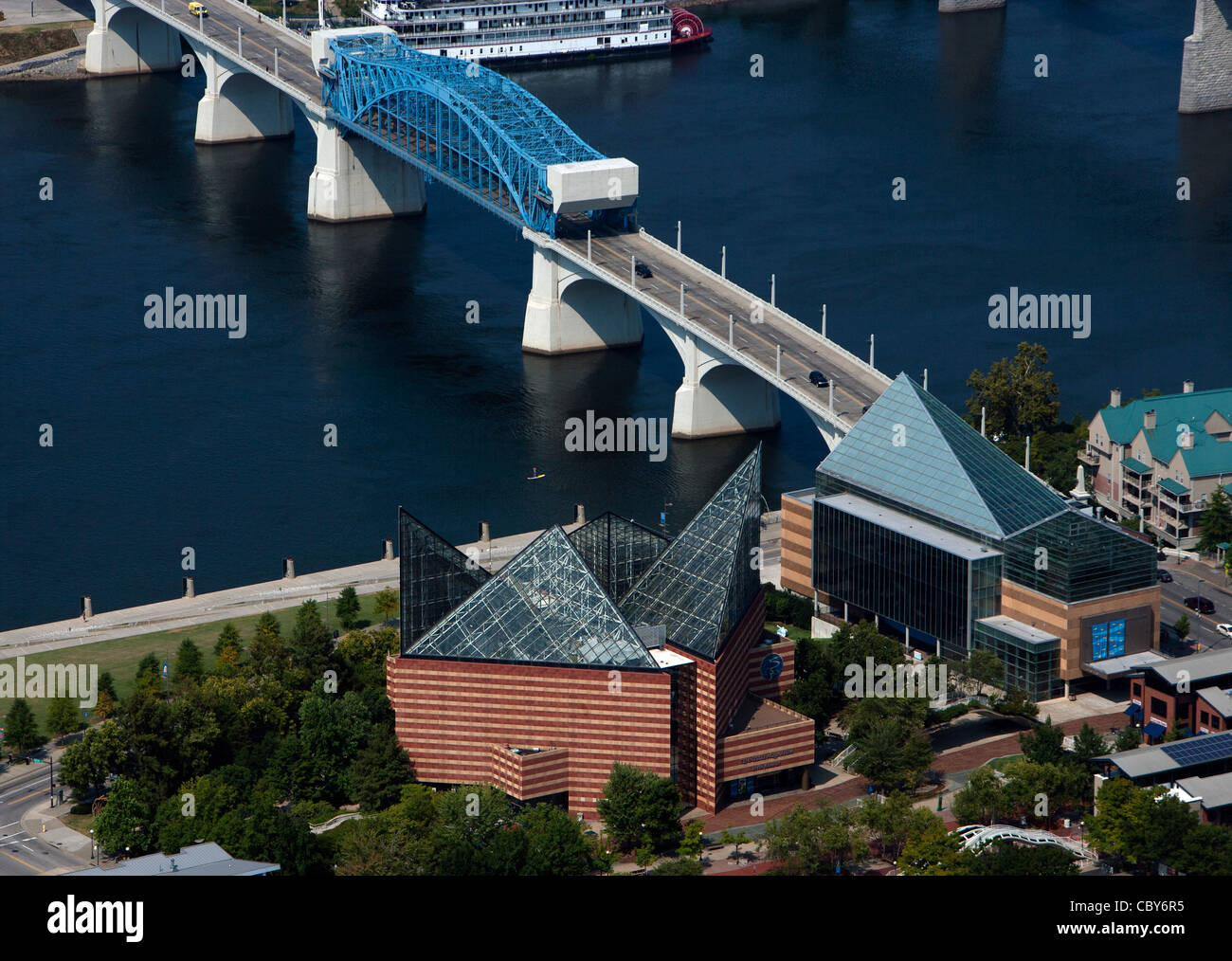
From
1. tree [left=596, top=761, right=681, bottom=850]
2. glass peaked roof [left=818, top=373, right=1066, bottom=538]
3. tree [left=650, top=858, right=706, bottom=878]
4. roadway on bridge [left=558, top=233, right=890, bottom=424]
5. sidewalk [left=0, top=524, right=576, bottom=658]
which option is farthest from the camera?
roadway on bridge [left=558, top=233, right=890, bottom=424]

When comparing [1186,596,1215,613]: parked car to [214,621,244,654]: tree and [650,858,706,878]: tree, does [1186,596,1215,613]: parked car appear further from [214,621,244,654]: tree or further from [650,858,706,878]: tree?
[214,621,244,654]: tree

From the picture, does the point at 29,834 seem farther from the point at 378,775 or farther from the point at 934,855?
the point at 934,855

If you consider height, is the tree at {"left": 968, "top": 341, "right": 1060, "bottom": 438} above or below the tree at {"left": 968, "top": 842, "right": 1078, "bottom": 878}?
below

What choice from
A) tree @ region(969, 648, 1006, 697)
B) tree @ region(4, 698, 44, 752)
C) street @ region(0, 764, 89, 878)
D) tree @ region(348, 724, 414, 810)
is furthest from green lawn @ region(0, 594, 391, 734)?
tree @ region(969, 648, 1006, 697)

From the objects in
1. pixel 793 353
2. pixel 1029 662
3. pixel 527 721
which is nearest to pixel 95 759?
pixel 527 721

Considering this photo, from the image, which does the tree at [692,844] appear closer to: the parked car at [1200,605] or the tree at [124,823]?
the tree at [124,823]

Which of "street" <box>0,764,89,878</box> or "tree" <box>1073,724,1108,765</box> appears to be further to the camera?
"tree" <box>1073,724,1108,765</box>
